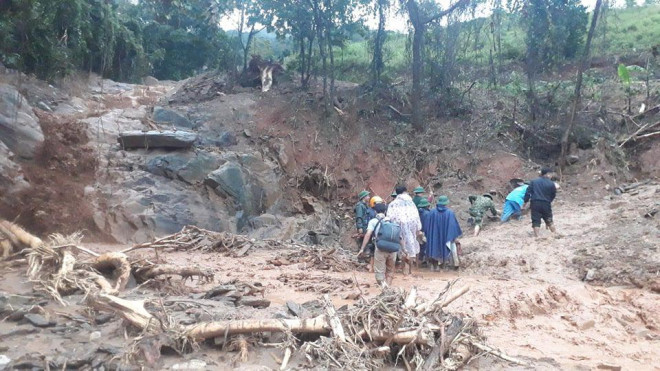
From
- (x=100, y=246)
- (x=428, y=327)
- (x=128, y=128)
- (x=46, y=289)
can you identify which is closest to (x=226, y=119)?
(x=128, y=128)

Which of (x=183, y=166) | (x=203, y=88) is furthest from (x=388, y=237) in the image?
(x=203, y=88)

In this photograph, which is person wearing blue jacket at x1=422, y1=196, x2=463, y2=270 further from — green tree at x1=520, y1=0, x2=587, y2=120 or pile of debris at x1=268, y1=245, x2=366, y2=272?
green tree at x1=520, y1=0, x2=587, y2=120

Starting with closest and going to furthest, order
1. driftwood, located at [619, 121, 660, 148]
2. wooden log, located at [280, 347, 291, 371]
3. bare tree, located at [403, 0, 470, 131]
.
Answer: wooden log, located at [280, 347, 291, 371], driftwood, located at [619, 121, 660, 148], bare tree, located at [403, 0, 470, 131]

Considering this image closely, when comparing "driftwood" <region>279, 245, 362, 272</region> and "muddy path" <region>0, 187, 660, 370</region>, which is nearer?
"muddy path" <region>0, 187, 660, 370</region>

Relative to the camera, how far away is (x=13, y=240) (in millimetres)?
7441

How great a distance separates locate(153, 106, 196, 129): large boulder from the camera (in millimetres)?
14727

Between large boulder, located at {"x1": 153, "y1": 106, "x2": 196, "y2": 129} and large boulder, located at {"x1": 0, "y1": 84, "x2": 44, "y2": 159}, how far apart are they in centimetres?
364

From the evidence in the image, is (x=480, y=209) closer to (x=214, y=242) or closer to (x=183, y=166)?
(x=214, y=242)

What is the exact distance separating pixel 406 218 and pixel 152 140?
24.9 feet

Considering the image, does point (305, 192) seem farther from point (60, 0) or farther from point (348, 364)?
point (348, 364)

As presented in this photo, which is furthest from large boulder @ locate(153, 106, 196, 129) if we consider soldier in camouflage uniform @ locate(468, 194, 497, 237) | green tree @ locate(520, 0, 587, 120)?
green tree @ locate(520, 0, 587, 120)

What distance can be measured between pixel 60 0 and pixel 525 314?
12.5 m

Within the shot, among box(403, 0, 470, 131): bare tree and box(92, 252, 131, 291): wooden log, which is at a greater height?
box(403, 0, 470, 131): bare tree

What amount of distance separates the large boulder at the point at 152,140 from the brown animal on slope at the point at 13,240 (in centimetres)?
538
